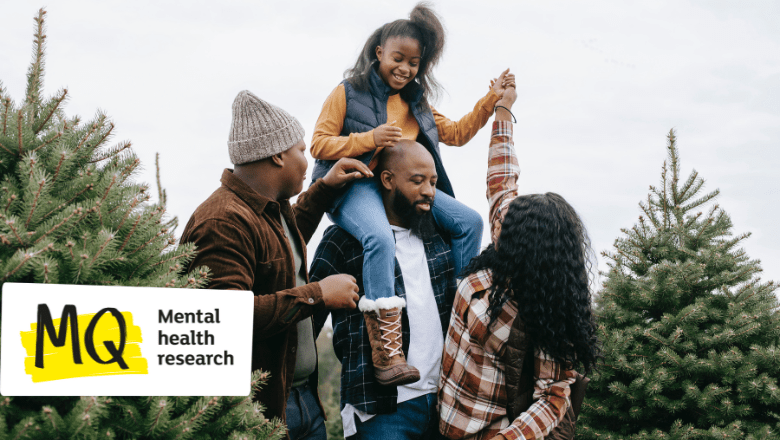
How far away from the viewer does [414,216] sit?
322cm

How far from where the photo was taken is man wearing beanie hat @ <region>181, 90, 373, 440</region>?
7.23 ft

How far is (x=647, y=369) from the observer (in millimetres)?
3277

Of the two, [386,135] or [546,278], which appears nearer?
[546,278]

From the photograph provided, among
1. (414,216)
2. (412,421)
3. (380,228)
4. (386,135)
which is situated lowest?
(412,421)

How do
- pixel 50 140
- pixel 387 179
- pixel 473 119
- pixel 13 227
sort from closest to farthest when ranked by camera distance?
1. pixel 13 227
2. pixel 50 140
3. pixel 387 179
4. pixel 473 119

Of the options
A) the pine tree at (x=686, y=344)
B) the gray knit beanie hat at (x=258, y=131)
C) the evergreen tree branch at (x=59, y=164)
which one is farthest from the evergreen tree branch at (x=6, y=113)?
the pine tree at (x=686, y=344)

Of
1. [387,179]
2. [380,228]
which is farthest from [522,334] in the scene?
[387,179]

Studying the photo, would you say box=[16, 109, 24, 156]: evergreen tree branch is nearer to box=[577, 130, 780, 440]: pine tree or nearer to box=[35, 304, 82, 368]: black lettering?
box=[35, 304, 82, 368]: black lettering

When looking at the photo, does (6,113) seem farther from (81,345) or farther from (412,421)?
(412,421)

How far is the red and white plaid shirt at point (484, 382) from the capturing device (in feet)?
8.30

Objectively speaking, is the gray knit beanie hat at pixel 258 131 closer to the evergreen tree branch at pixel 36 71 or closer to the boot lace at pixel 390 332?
the evergreen tree branch at pixel 36 71

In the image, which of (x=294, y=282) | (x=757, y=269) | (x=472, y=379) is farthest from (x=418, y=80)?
(x=757, y=269)

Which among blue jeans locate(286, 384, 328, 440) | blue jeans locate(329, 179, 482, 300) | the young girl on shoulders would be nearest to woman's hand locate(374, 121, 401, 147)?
the young girl on shoulders

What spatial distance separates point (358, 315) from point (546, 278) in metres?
1.08
